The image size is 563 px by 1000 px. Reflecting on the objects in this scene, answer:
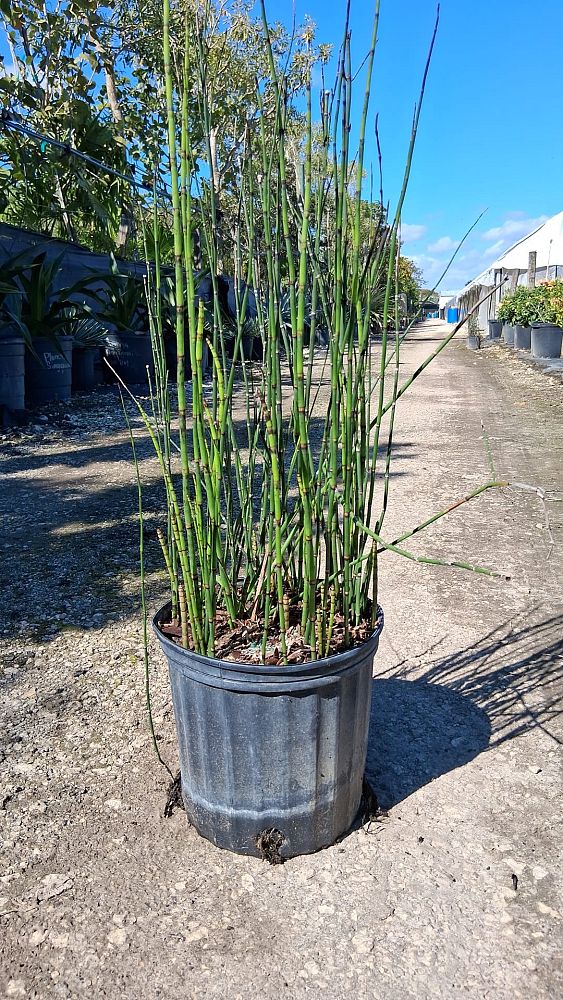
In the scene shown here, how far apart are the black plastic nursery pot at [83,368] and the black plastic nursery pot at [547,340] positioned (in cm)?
566

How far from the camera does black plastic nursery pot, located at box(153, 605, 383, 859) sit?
3.57ft

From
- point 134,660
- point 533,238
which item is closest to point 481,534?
point 134,660

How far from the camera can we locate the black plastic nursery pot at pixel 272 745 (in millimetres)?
1089

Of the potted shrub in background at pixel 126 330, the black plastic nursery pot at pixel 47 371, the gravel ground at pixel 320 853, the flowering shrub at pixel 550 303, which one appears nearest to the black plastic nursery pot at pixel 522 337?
the flowering shrub at pixel 550 303

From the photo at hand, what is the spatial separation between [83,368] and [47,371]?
848 millimetres

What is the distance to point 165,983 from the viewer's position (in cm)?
98

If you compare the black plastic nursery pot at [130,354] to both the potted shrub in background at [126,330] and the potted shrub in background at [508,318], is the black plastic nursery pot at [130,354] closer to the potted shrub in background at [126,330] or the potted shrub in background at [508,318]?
the potted shrub in background at [126,330]

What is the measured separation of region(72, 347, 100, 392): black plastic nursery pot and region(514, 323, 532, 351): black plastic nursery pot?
7.09 meters

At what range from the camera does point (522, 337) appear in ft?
37.3

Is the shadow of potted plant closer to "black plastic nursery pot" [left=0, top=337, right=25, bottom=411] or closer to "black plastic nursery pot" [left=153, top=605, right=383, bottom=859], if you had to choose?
"black plastic nursery pot" [left=0, top=337, right=25, bottom=411]

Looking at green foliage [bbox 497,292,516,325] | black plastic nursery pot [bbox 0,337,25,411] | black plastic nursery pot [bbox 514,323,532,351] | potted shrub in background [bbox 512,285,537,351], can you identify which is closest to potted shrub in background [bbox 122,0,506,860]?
black plastic nursery pot [bbox 0,337,25,411]

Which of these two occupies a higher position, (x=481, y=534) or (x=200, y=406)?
(x=200, y=406)

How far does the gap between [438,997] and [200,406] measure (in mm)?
813

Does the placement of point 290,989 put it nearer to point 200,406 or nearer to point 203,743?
point 203,743
